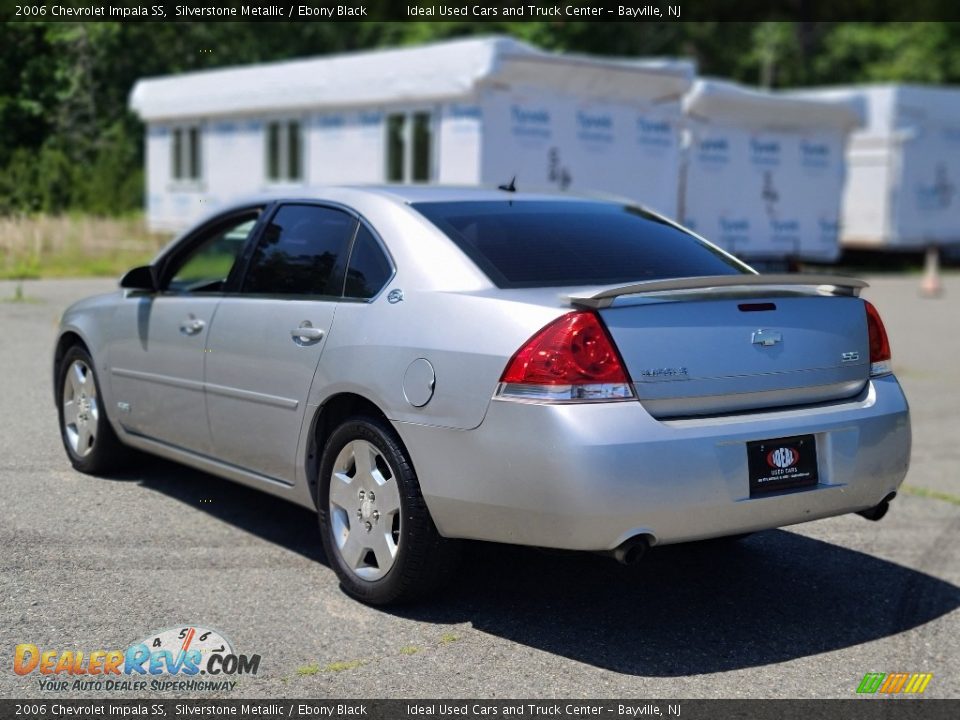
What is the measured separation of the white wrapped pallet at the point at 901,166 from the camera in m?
26.5

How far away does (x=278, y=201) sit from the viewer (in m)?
5.50

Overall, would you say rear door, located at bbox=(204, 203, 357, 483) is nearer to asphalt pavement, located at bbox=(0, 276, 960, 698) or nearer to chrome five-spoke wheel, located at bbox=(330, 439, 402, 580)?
chrome five-spoke wheel, located at bbox=(330, 439, 402, 580)

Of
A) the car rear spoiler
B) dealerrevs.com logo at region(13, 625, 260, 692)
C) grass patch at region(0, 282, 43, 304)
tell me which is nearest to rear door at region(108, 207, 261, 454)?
dealerrevs.com logo at region(13, 625, 260, 692)

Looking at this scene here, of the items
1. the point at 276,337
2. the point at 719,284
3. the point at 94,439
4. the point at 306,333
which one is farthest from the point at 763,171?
the point at 719,284

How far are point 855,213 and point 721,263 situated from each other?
930 inches

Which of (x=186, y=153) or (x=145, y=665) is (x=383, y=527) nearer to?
(x=145, y=665)

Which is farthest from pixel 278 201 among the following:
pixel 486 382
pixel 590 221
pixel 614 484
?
pixel 614 484

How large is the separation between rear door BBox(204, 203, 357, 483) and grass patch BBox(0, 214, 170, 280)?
384 cm

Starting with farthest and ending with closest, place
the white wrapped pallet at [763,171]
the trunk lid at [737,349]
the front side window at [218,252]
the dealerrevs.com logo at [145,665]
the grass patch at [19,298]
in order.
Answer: the white wrapped pallet at [763,171] → the grass patch at [19,298] → the front side window at [218,252] → the trunk lid at [737,349] → the dealerrevs.com logo at [145,665]

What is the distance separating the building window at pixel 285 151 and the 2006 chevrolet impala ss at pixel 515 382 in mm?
16395

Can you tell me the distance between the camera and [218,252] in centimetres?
634

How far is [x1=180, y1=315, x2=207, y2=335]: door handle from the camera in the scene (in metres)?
5.48

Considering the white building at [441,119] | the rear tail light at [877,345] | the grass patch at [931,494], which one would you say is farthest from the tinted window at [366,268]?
the white building at [441,119]

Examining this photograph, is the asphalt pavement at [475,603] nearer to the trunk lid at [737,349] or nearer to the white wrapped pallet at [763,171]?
the trunk lid at [737,349]
